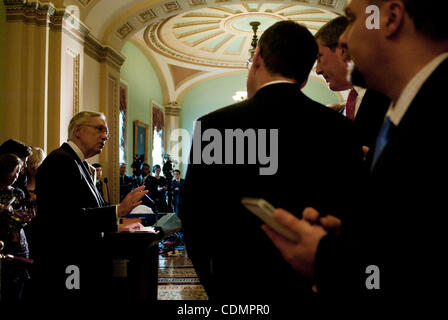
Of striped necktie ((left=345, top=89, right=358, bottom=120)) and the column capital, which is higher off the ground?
the column capital

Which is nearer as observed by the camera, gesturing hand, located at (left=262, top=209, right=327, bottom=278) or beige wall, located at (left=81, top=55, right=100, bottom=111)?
gesturing hand, located at (left=262, top=209, right=327, bottom=278)

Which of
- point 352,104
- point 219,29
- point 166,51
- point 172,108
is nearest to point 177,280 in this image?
point 352,104

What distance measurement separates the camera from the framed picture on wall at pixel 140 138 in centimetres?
1126

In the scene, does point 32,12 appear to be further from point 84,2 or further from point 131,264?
point 131,264

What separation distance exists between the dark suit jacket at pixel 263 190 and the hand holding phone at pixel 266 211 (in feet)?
1.25

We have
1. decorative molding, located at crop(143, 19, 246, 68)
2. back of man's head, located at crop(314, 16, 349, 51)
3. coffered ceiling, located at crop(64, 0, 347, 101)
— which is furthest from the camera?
decorative molding, located at crop(143, 19, 246, 68)

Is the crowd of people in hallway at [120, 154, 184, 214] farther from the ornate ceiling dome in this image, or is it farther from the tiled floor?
the ornate ceiling dome

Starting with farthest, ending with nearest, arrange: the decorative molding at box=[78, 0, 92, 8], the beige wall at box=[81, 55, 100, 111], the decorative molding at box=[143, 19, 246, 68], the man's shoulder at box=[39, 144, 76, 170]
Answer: the decorative molding at box=[143, 19, 246, 68], the beige wall at box=[81, 55, 100, 111], the decorative molding at box=[78, 0, 92, 8], the man's shoulder at box=[39, 144, 76, 170]

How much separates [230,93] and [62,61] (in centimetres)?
1012

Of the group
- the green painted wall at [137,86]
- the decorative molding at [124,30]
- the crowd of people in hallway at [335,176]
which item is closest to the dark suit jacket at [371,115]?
the crowd of people in hallway at [335,176]

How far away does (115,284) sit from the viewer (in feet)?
9.21

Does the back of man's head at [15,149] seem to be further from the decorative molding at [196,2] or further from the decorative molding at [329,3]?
the decorative molding at [329,3]

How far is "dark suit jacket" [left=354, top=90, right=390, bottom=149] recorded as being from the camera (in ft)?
6.15

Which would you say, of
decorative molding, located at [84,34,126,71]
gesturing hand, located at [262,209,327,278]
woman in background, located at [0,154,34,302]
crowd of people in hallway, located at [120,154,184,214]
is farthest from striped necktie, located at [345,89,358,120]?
crowd of people in hallway, located at [120,154,184,214]
